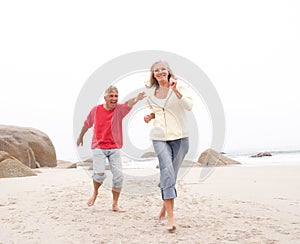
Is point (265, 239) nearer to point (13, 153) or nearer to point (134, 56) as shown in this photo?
point (134, 56)

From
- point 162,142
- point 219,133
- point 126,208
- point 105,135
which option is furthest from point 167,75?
→ point 219,133

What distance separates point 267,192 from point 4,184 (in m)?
4.57

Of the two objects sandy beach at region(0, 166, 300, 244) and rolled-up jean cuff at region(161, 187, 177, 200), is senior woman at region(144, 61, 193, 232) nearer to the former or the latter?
rolled-up jean cuff at region(161, 187, 177, 200)

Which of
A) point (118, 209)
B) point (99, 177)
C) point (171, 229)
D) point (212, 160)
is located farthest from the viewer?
point (212, 160)

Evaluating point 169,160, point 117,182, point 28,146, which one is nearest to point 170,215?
point 169,160

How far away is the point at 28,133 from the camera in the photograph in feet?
54.5

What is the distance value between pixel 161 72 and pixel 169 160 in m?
0.91

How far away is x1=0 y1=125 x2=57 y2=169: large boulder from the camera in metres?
15.0

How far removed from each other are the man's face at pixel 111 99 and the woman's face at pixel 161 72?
1.05 metres

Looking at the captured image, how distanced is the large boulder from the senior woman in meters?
12.5

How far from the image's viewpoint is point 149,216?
3.90 meters

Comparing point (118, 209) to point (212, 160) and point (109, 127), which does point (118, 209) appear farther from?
point (212, 160)

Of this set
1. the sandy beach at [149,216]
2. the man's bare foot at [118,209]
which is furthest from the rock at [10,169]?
the man's bare foot at [118,209]

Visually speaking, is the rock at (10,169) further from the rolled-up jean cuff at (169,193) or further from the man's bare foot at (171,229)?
the man's bare foot at (171,229)
